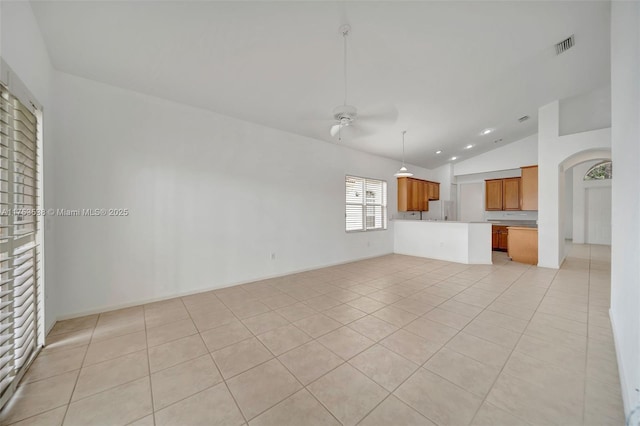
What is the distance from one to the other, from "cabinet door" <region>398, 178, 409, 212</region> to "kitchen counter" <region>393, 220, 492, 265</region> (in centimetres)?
63

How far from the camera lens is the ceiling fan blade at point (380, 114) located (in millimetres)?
3865

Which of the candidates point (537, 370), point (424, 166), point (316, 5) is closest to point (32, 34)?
point (316, 5)

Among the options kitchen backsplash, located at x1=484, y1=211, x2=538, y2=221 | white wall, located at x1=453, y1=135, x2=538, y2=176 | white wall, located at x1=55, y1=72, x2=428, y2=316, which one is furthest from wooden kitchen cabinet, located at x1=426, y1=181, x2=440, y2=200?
white wall, located at x1=55, y1=72, x2=428, y2=316

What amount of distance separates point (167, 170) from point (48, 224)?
133cm

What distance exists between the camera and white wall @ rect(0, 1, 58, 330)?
5.32 feet

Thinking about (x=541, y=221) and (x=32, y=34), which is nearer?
(x=32, y=34)

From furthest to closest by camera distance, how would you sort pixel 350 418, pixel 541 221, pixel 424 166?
pixel 424 166 → pixel 541 221 → pixel 350 418

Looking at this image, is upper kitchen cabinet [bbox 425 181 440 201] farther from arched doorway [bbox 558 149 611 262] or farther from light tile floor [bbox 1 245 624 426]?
light tile floor [bbox 1 245 624 426]

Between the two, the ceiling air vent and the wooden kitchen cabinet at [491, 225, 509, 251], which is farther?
the wooden kitchen cabinet at [491, 225, 509, 251]

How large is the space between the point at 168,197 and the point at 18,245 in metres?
1.63

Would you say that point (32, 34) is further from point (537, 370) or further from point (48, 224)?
point (537, 370)

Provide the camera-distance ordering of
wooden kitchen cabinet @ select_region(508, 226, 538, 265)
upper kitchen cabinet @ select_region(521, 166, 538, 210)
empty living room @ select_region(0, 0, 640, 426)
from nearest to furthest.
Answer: empty living room @ select_region(0, 0, 640, 426) < wooden kitchen cabinet @ select_region(508, 226, 538, 265) < upper kitchen cabinet @ select_region(521, 166, 538, 210)

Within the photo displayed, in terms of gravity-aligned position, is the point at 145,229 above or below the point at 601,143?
below

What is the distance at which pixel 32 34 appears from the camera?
1961 mm
